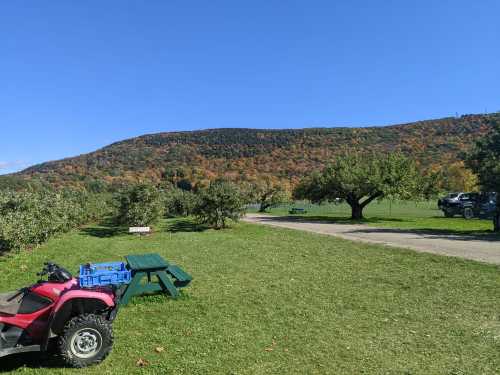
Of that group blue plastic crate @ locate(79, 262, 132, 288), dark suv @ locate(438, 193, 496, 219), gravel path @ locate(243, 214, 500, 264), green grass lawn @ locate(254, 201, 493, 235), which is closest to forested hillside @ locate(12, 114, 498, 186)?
green grass lawn @ locate(254, 201, 493, 235)

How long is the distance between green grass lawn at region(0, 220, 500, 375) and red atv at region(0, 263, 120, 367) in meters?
0.25

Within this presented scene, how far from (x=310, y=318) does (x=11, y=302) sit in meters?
3.88

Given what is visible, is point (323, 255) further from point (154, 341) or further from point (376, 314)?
point (154, 341)

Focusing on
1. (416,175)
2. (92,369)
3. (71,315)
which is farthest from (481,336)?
(416,175)

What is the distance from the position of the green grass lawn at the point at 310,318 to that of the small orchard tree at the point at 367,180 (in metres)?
12.6

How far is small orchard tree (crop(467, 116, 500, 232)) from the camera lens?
1509 centimetres

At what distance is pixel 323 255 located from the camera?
1105cm

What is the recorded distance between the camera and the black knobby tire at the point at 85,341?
412 cm

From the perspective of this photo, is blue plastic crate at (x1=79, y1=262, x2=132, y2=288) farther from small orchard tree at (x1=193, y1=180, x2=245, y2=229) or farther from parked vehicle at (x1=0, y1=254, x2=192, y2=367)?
small orchard tree at (x1=193, y1=180, x2=245, y2=229)

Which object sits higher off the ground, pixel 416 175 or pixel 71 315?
pixel 416 175

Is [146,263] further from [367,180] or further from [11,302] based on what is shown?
[367,180]

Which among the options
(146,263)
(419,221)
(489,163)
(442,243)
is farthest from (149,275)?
(419,221)

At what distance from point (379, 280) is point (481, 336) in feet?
10.1

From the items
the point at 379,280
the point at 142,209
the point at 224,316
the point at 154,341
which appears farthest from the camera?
the point at 142,209
